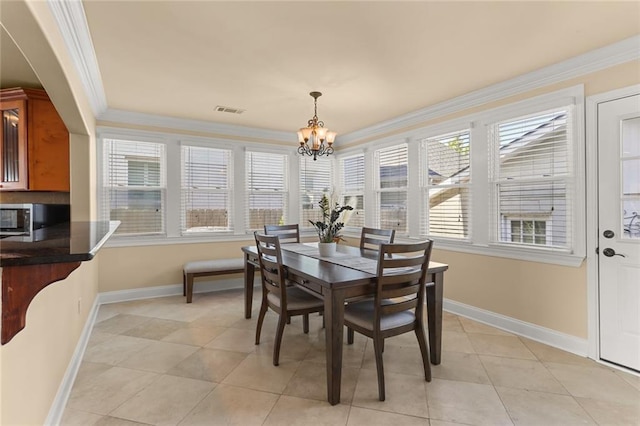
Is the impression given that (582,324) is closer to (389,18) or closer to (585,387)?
(585,387)

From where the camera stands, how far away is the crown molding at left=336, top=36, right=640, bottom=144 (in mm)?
2543

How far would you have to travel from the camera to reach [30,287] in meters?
1.17

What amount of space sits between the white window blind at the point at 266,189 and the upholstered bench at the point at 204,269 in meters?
0.80

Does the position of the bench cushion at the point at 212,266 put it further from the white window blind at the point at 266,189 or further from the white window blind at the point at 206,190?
the white window blind at the point at 266,189

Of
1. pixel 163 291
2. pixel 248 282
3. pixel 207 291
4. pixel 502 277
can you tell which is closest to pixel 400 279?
pixel 502 277

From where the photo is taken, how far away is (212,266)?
4414 mm

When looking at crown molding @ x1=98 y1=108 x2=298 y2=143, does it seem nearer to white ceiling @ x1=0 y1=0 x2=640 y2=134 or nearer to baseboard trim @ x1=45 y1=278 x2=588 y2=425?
white ceiling @ x1=0 y1=0 x2=640 y2=134

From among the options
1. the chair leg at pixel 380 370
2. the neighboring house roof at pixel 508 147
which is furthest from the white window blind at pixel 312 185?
the chair leg at pixel 380 370

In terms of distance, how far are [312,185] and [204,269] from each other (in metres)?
2.44

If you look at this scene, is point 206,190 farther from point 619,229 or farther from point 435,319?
point 619,229

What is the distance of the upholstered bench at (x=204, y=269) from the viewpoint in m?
4.25

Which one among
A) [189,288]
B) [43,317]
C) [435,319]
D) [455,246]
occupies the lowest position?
[189,288]

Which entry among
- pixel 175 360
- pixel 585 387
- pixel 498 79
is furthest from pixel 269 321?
pixel 498 79

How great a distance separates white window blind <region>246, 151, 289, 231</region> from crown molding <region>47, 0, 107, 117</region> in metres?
2.32
